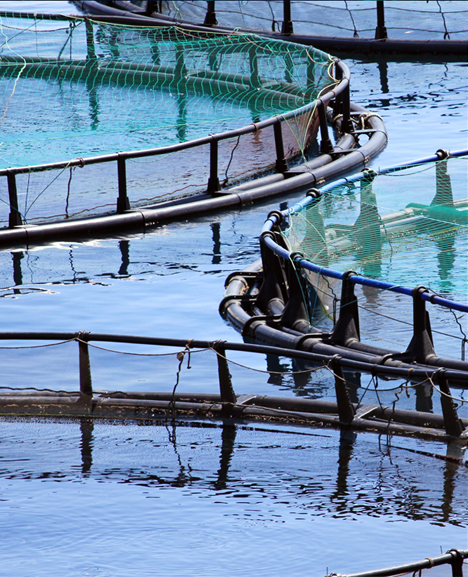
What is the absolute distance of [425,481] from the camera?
7.70m

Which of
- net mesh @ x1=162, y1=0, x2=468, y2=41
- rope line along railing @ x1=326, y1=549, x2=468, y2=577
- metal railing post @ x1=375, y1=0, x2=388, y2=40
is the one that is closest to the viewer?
rope line along railing @ x1=326, y1=549, x2=468, y2=577

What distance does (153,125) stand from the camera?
20750 millimetres

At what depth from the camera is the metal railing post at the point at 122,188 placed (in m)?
15.6

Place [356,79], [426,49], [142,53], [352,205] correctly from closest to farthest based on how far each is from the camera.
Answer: [352,205] < [142,53] < [356,79] < [426,49]

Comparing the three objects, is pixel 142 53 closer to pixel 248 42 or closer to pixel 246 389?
pixel 248 42

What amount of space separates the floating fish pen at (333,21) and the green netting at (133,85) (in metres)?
3.18

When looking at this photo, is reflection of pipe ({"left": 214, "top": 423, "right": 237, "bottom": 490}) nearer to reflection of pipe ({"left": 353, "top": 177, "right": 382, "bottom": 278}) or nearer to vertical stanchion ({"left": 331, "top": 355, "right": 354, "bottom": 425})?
vertical stanchion ({"left": 331, "top": 355, "right": 354, "bottom": 425})

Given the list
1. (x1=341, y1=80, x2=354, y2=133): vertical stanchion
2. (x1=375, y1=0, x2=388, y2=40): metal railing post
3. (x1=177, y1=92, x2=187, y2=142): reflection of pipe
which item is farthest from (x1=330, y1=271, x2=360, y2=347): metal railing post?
(x1=375, y1=0, x2=388, y2=40): metal railing post

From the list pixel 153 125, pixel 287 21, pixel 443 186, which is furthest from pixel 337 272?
pixel 287 21

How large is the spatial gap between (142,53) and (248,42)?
313 centimetres

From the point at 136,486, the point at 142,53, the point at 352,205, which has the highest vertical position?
the point at 142,53

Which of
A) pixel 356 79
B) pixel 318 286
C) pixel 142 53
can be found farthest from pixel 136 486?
pixel 356 79

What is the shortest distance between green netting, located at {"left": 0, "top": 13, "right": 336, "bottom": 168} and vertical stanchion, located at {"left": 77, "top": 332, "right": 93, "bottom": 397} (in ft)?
27.9

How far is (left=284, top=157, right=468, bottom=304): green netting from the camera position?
11016mm
